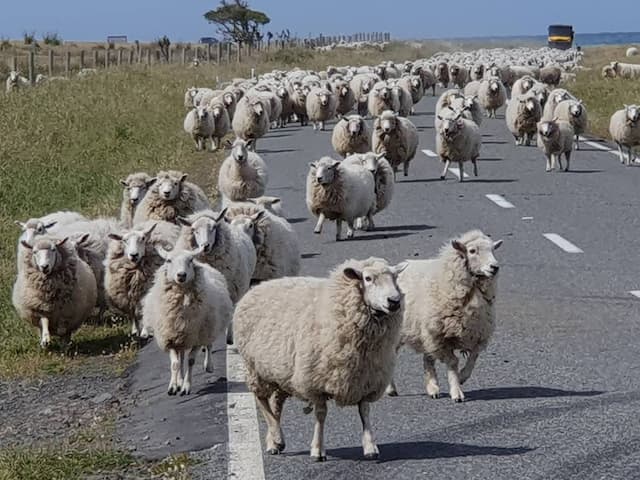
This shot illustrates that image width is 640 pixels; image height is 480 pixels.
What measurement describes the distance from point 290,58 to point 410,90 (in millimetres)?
35016

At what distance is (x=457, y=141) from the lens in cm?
2070

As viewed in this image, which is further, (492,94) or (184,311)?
(492,94)

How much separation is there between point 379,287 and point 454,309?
159cm

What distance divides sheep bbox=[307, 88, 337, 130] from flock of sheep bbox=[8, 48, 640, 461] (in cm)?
931

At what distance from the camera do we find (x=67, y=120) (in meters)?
29.0

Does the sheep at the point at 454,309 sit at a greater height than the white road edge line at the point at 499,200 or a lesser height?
greater

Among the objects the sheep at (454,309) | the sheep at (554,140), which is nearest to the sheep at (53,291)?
the sheep at (454,309)

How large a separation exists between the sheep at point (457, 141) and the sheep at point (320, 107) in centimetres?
Result: 1028

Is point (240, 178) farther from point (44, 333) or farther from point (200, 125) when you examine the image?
point (200, 125)

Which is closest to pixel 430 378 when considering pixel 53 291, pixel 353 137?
pixel 53 291

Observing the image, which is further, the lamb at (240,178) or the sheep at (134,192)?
the lamb at (240,178)

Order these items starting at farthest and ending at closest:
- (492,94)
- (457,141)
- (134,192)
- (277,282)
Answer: (492,94), (457,141), (134,192), (277,282)

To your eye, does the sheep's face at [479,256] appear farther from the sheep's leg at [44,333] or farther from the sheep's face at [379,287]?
the sheep's leg at [44,333]

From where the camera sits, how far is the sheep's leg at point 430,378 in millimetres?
8234
